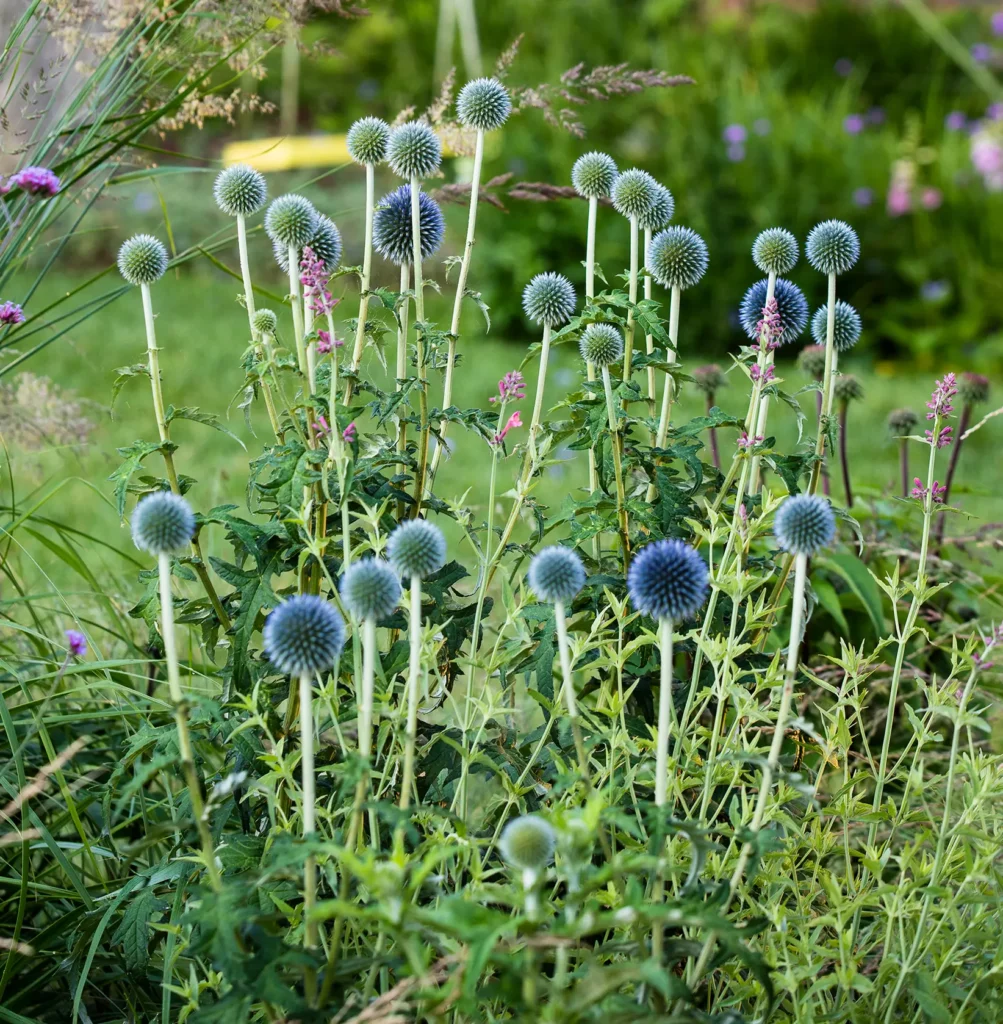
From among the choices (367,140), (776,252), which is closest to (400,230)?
(367,140)

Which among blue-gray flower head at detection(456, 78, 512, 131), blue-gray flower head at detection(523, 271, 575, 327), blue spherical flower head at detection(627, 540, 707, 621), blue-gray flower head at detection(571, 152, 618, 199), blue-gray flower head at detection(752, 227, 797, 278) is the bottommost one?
blue spherical flower head at detection(627, 540, 707, 621)

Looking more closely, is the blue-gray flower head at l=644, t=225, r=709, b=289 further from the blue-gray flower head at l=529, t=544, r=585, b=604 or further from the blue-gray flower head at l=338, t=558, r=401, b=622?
the blue-gray flower head at l=338, t=558, r=401, b=622

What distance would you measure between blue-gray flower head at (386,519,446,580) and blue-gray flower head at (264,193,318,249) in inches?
20.3

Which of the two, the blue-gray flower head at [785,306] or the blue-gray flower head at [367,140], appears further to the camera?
the blue-gray flower head at [785,306]

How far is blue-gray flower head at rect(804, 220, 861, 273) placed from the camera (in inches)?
79.4

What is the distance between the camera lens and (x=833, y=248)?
6.65 ft

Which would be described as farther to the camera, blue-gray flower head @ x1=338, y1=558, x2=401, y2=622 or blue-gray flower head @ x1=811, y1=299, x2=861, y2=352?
blue-gray flower head @ x1=811, y1=299, x2=861, y2=352

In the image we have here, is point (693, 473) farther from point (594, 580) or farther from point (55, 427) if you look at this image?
point (55, 427)

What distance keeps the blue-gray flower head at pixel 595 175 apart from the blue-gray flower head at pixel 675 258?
4.8 inches

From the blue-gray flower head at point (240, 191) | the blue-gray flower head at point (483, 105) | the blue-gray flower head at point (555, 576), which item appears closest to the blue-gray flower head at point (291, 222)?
the blue-gray flower head at point (240, 191)

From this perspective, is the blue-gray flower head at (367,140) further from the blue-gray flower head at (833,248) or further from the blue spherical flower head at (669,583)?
the blue spherical flower head at (669,583)

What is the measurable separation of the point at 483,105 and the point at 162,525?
0.97 metres

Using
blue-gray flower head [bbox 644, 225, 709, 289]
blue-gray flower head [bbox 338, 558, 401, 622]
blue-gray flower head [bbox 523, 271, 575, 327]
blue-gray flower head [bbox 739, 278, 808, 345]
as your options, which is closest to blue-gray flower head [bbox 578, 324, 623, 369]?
→ blue-gray flower head [bbox 523, 271, 575, 327]

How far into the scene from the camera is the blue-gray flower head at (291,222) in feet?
5.88
